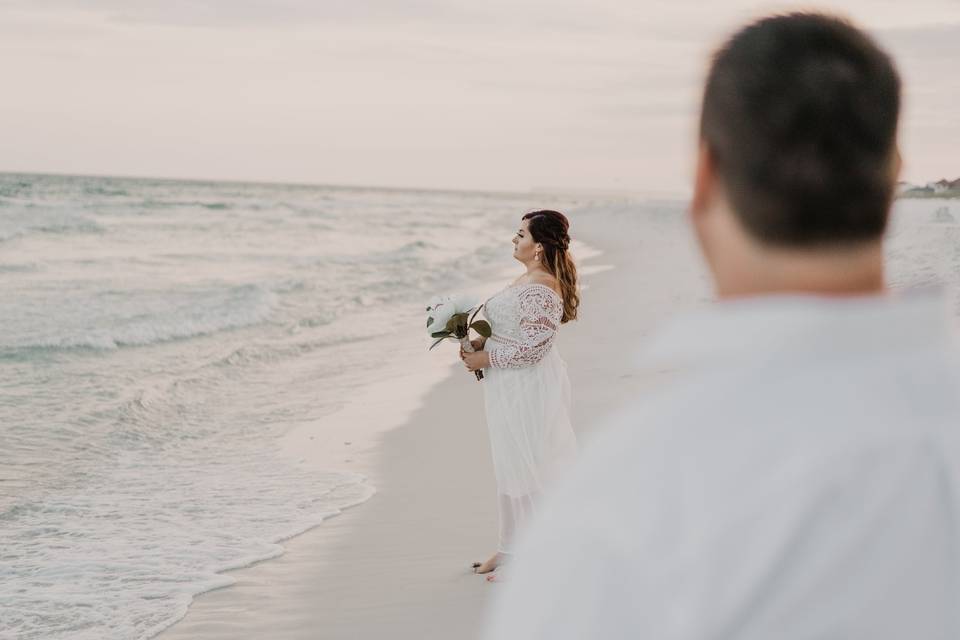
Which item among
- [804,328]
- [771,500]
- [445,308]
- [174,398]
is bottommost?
[174,398]

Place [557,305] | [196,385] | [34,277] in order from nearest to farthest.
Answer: [557,305], [196,385], [34,277]

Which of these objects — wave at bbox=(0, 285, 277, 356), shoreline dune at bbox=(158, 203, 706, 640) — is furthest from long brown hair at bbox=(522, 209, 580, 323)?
wave at bbox=(0, 285, 277, 356)

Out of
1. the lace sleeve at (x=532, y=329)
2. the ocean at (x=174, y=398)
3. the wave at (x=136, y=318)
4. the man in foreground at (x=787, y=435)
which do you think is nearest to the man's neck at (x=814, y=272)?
the man in foreground at (x=787, y=435)

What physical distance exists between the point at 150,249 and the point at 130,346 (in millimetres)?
19825

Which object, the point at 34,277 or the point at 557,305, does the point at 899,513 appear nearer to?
the point at 557,305

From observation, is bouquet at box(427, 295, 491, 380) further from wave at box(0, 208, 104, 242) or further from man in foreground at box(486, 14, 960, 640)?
wave at box(0, 208, 104, 242)

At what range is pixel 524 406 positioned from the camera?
643 cm

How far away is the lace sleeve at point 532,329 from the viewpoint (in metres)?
6.36

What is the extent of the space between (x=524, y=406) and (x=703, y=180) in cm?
533

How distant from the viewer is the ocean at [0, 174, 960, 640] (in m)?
6.68

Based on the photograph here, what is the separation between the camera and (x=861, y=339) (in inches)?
39.4

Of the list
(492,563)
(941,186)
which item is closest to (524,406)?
(492,563)

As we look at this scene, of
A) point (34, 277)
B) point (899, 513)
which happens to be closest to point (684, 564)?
point (899, 513)

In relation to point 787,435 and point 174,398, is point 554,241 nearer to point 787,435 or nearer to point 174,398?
point 787,435
